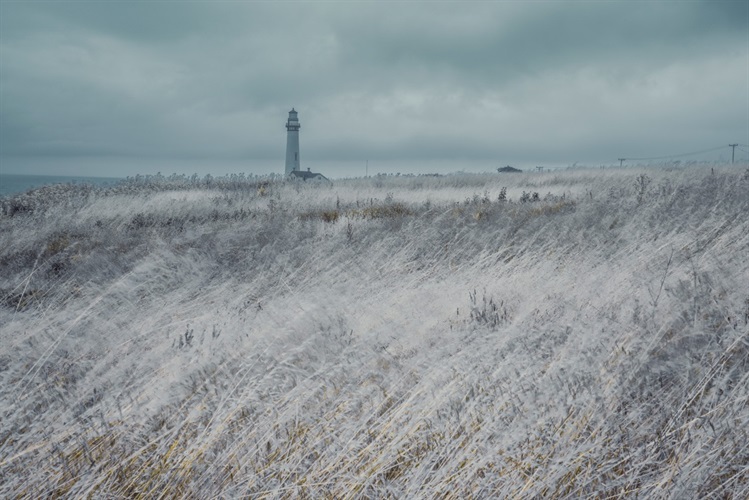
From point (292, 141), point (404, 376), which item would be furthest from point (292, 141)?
point (404, 376)

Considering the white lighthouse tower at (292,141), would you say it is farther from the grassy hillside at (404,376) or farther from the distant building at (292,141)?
the grassy hillside at (404,376)

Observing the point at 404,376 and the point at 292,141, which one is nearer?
the point at 404,376

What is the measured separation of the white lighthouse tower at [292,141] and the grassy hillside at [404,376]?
189 ft

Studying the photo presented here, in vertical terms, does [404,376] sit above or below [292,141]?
below

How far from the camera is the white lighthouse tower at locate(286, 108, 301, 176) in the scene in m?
63.2

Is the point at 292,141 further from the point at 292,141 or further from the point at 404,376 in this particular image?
the point at 404,376

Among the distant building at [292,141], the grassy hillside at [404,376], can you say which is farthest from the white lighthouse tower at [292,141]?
the grassy hillside at [404,376]

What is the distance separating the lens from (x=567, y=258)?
584 cm

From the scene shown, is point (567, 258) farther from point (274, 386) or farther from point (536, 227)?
point (274, 386)

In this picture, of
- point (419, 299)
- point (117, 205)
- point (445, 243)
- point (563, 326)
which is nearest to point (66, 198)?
point (117, 205)

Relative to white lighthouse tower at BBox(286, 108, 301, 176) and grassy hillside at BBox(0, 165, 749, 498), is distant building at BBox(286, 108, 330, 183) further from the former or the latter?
grassy hillside at BBox(0, 165, 749, 498)

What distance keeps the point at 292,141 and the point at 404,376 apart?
62879 millimetres

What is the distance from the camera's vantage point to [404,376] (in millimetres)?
2994

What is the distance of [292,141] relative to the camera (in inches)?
2511
